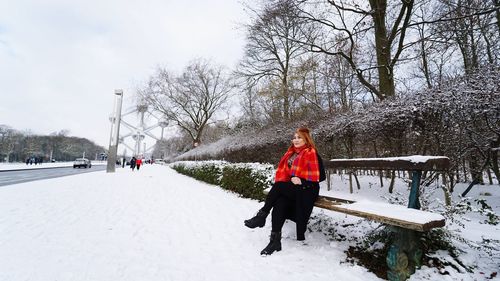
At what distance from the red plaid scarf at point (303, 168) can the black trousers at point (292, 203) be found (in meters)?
0.12

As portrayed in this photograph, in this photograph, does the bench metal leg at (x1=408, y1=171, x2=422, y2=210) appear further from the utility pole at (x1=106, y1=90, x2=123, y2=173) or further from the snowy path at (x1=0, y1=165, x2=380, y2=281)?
the utility pole at (x1=106, y1=90, x2=123, y2=173)

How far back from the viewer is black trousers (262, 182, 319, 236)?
3.38m

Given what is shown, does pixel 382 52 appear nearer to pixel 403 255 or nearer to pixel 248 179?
pixel 248 179

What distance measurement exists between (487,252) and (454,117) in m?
2.10

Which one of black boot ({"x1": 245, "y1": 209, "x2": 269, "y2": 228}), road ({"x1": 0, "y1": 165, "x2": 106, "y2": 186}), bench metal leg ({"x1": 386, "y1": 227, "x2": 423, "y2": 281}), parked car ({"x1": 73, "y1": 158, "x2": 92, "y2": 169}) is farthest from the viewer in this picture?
parked car ({"x1": 73, "y1": 158, "x2": 92, "y2": 169})

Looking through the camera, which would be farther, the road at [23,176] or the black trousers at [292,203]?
the road at [23,176]

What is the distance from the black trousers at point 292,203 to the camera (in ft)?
11.1

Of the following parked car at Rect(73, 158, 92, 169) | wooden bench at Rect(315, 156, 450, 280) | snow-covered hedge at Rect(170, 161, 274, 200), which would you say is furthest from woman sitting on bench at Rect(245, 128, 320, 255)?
parked car at Rect(73, 158, 92, 169)

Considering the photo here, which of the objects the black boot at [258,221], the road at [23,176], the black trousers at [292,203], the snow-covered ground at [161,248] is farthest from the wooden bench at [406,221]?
the road at [23,176]

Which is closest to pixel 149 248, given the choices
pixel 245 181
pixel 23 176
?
pixel 245 181

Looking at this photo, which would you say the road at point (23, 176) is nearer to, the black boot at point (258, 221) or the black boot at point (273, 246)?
the black boot at point (258, 221)

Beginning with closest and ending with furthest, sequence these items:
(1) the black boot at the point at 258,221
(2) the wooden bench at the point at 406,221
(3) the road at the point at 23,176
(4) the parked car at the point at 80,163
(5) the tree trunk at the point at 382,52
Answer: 1. (2) the wooden bench at the point at 406,221
2. (1) the black boot at the point at 258,221
3. (5) the tree trunk at the point at 382,52
4. (3) the road at the point at 23,176
5. (4) the parked car at the point at 80,163

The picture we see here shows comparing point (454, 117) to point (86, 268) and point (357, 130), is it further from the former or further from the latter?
point (86, 268)

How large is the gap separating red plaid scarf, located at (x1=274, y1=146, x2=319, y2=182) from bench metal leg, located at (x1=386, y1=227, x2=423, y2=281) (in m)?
1.18
